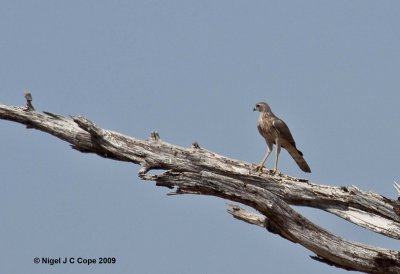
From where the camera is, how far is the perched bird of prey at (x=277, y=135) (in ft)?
47.6

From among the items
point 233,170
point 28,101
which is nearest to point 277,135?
point 233,170

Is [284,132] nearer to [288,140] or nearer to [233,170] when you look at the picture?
[288,140]

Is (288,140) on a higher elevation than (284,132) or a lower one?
lower

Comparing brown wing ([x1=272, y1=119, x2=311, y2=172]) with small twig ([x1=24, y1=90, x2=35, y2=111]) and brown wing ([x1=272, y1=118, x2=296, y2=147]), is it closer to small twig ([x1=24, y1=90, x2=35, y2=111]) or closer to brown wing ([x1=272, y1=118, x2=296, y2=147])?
brown wing ([x1=272, y1=118, x2=296, y2=147])

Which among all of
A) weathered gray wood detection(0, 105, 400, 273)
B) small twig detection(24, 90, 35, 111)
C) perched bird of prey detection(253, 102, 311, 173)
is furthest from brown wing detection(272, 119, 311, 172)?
small twig detection(24, 90, 35, 111)

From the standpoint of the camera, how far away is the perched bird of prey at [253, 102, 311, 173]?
1452 centimetres

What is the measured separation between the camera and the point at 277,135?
575 inches

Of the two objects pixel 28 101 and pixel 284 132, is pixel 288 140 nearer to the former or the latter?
pixel 284 132

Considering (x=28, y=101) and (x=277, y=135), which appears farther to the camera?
(x=277, y=135)

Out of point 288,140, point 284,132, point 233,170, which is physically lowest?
point 233,170

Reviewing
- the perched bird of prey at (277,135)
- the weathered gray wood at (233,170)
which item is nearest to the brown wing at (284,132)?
the perched bird of prey at (277,135)

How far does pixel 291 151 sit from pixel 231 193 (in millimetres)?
4600

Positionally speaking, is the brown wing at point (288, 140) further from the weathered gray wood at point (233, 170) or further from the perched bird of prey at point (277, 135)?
the weathered gray wood at point (233, 170)

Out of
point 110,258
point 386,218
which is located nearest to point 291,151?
point 386,218
